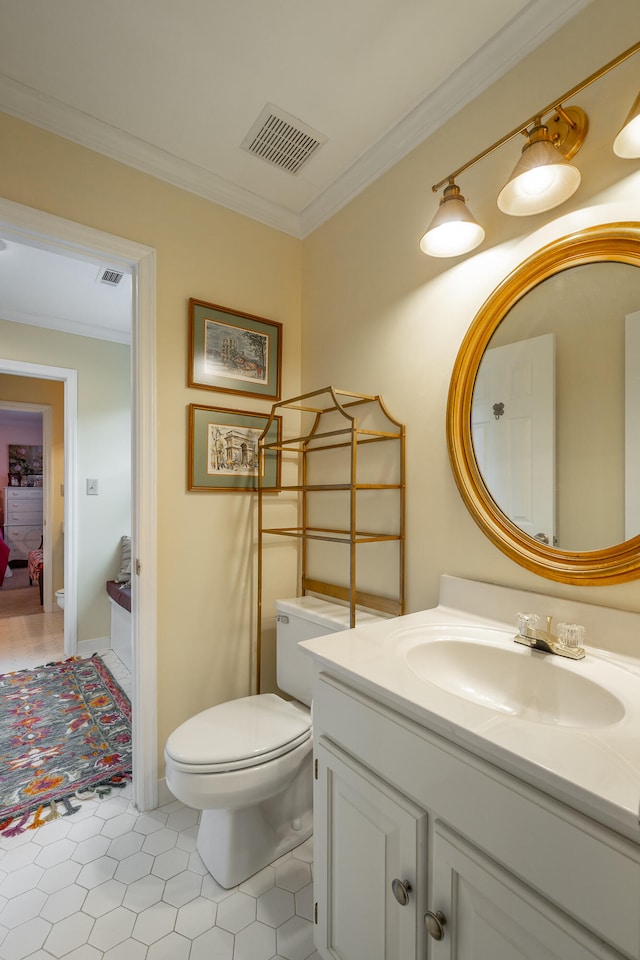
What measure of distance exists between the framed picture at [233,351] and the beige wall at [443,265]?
22 cm

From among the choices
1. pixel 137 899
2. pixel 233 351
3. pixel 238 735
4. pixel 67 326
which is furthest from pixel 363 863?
pixel 67 326

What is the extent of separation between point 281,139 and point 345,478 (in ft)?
4.26

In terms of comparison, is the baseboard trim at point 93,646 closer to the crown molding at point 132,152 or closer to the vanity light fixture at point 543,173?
the crown molding at point 132,152

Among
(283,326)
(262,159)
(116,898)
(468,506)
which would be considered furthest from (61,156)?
(116,898)

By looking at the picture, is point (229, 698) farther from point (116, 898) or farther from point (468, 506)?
point (468, 506)

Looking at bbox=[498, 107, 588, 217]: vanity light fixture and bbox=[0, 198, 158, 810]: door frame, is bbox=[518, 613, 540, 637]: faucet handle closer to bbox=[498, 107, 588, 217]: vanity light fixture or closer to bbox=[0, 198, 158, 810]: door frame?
bbox=[498, 107, 588, 217]: vanity light fixture

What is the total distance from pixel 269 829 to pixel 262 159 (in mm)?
2425

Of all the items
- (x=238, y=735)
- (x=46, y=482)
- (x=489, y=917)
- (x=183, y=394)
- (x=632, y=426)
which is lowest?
(x=238, y=735)

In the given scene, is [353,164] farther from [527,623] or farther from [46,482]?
[46,482]

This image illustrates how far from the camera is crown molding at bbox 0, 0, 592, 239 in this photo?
4.02 feet

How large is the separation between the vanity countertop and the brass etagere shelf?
1.44 ft

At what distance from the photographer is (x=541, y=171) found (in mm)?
1039

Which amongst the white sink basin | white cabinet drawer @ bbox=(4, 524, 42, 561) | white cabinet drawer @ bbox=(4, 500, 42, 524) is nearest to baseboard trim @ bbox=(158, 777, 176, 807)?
the white sink basin

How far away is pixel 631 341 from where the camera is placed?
1022 mm
